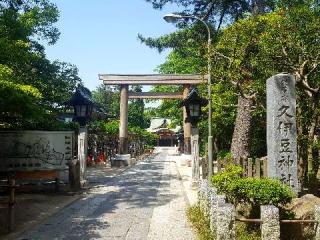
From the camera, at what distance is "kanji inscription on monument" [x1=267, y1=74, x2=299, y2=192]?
10289mm

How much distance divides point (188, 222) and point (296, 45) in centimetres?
655

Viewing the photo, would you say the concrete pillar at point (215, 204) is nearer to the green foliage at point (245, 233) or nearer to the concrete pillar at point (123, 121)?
the green foliage at point (245, 233)

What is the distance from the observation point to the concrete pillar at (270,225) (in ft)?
21.9

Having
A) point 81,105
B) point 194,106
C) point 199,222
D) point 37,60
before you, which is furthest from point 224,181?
point 37,60

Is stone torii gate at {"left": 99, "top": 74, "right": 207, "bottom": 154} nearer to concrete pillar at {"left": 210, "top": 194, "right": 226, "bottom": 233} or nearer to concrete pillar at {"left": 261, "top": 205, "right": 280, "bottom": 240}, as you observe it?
concrete pillar at {"left": 210, "top": 194, "right": 226, "bottom": 233}

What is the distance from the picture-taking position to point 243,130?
1844 cm

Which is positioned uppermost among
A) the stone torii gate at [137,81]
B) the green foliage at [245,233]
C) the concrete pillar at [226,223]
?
the stone torii gate at [137,81]

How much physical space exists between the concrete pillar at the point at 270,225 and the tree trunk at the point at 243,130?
11478 mm

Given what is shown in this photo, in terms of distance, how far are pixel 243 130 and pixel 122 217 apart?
9144mm

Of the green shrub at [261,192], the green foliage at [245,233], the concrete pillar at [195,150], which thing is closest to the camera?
the green foliage at [245,233]

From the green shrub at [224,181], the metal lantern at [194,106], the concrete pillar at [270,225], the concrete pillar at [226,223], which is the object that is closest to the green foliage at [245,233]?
the green shrub at [224,181]

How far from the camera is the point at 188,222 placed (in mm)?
10203

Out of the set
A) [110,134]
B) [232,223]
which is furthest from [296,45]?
[110,134]

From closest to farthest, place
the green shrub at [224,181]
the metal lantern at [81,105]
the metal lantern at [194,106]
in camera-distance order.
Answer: the green shrub at [224,181]
the metal lantern at [81,105]
the metal lantern at [194,106]
